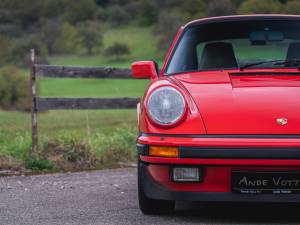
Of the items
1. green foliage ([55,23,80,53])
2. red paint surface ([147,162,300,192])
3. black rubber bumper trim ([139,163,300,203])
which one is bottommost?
green foliage ([55,23,80,53])

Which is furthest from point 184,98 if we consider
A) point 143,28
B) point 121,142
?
point 143,28

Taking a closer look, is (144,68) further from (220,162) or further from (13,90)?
(13,90)

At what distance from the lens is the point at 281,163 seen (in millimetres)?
4605

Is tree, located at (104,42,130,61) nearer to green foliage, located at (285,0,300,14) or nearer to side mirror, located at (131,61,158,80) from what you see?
green foliage, located at (285,0,300,14)

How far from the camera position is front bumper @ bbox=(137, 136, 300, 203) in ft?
15.1

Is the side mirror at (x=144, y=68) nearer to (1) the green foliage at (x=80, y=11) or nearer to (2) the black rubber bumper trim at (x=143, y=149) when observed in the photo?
(2) the black rubber bumper trim at (x=143, y=149)

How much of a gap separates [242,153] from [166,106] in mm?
592

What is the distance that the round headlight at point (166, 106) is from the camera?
15.9ft

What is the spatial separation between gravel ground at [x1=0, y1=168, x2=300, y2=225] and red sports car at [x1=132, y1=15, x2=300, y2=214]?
229 mm

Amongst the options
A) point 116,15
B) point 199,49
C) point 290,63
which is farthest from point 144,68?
point 116,15

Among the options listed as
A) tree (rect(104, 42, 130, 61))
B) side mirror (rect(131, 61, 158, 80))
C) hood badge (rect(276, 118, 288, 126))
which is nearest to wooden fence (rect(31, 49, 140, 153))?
side mirror (rect(131, 61, 158, 80))

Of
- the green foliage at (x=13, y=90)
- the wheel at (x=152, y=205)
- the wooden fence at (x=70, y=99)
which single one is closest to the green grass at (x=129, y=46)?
the green foliage at (x=13, y=90)

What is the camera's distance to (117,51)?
72.6m

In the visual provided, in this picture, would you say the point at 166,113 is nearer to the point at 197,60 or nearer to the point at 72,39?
the point at 197,60
